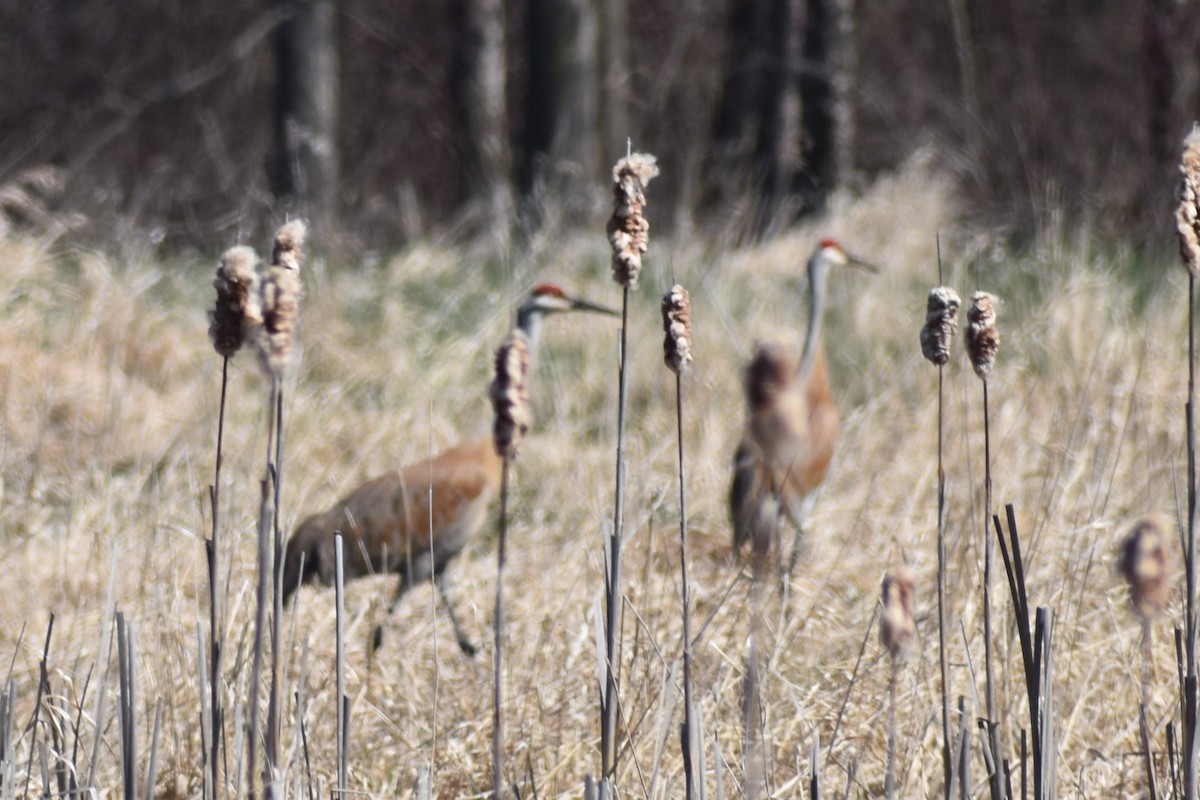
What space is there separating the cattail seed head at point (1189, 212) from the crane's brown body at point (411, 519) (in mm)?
2372

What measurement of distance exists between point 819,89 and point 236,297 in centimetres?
847

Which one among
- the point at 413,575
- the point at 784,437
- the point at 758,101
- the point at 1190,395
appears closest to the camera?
the point at 784,437

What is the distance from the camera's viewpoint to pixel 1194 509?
5.02 ft

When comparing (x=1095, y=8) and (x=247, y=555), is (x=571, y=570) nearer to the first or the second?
(x=247, y=555)

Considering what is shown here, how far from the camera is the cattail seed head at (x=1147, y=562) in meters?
1.22

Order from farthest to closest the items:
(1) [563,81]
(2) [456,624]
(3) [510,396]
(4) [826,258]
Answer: (1) [563,81] → (4) [826,258] → (2) [456,624] → (3) [510,396]

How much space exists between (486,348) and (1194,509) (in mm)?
3603

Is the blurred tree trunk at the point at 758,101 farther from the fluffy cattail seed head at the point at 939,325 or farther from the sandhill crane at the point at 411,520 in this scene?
the fluffy cattail seed head at the point at 939,325

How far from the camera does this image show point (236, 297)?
125 centimetres

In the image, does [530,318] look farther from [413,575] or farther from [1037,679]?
[1037,679]

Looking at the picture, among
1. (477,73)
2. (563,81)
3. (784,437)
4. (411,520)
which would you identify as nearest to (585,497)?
(411,520)

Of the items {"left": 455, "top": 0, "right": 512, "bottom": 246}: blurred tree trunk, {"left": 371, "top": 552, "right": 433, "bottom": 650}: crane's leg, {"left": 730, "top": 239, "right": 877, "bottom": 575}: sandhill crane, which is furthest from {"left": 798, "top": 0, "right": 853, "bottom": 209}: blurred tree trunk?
{"left": 371, "top": 552, "right": 433, "bottom": 650}: crane's leg

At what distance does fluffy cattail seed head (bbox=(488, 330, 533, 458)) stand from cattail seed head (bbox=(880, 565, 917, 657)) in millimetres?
351

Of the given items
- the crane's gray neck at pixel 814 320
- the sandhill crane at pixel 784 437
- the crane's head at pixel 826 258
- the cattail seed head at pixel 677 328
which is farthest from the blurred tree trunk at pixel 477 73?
the cattail seed head at pixel 677 328
